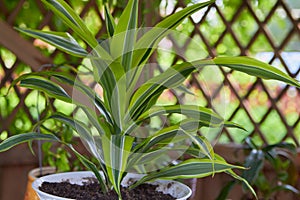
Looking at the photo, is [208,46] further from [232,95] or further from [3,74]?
[3,74]

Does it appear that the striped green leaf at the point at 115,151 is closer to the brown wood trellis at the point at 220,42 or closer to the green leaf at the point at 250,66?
the green leaf at the point at 250,66

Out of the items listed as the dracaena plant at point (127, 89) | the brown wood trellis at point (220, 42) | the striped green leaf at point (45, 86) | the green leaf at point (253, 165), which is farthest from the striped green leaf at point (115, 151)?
the brown wood trellis at point (220, 42)

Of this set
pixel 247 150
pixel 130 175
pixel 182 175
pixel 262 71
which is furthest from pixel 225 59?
pixel 247 150

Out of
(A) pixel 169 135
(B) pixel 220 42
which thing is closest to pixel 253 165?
(B) pixel 220 42

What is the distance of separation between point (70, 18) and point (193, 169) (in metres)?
0.33

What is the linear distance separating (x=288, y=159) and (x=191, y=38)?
570mm

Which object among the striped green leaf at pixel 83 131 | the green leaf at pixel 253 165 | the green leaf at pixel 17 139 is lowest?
the green leaf at pixel 253 165

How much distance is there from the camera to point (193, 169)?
0.87 m

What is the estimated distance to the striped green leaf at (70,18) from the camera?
813 mm

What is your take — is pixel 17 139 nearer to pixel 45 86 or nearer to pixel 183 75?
pixel 45 86

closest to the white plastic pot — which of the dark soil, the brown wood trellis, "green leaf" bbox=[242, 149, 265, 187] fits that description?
the dark soil

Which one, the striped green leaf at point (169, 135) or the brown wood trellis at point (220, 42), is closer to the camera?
the striped green leaf at point (169, 135)

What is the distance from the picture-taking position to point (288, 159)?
5.54 ft

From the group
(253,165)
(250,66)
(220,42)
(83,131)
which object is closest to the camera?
(250,66)
